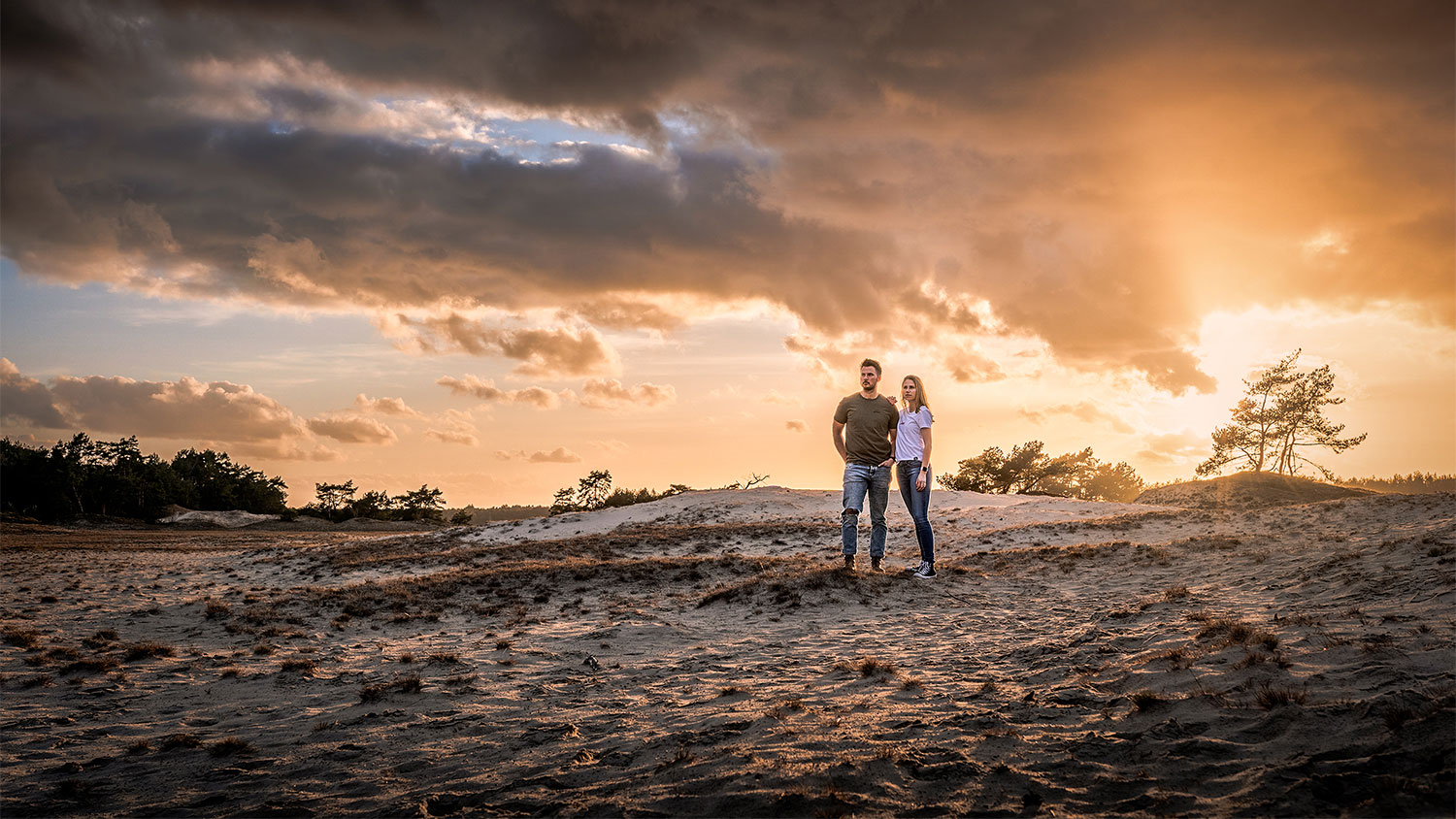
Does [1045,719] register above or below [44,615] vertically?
above

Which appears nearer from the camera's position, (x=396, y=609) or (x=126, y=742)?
(x=126, y=742)

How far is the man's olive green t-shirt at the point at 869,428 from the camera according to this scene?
1085cm

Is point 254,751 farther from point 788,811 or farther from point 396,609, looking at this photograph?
point 396,609

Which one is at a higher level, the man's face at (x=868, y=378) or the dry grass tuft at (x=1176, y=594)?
the man's face at (x=868, y=378)

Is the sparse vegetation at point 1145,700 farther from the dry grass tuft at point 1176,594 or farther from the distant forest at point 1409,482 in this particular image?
the distant forest at point 1409,482

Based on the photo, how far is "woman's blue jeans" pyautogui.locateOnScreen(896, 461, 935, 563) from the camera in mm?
10594

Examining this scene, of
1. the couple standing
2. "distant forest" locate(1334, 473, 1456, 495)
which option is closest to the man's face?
the couple standing

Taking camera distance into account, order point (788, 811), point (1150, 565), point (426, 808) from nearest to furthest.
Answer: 1. point (788, 811)
2. point (426, 808)
3. point (1150, 565)

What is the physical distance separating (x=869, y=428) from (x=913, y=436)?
0.67 metres

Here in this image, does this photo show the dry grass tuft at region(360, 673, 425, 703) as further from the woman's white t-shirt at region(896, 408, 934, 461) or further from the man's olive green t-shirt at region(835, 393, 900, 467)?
the woman's white t-shirt at region(896, 408, 934, 461)

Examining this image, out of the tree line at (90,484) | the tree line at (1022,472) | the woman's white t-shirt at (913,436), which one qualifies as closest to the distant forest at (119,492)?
the tree line at (90,484)

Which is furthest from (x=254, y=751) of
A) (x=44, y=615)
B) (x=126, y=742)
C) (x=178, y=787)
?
(x=44, y=615)

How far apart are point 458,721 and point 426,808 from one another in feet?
5.20

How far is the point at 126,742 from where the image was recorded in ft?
16.7
